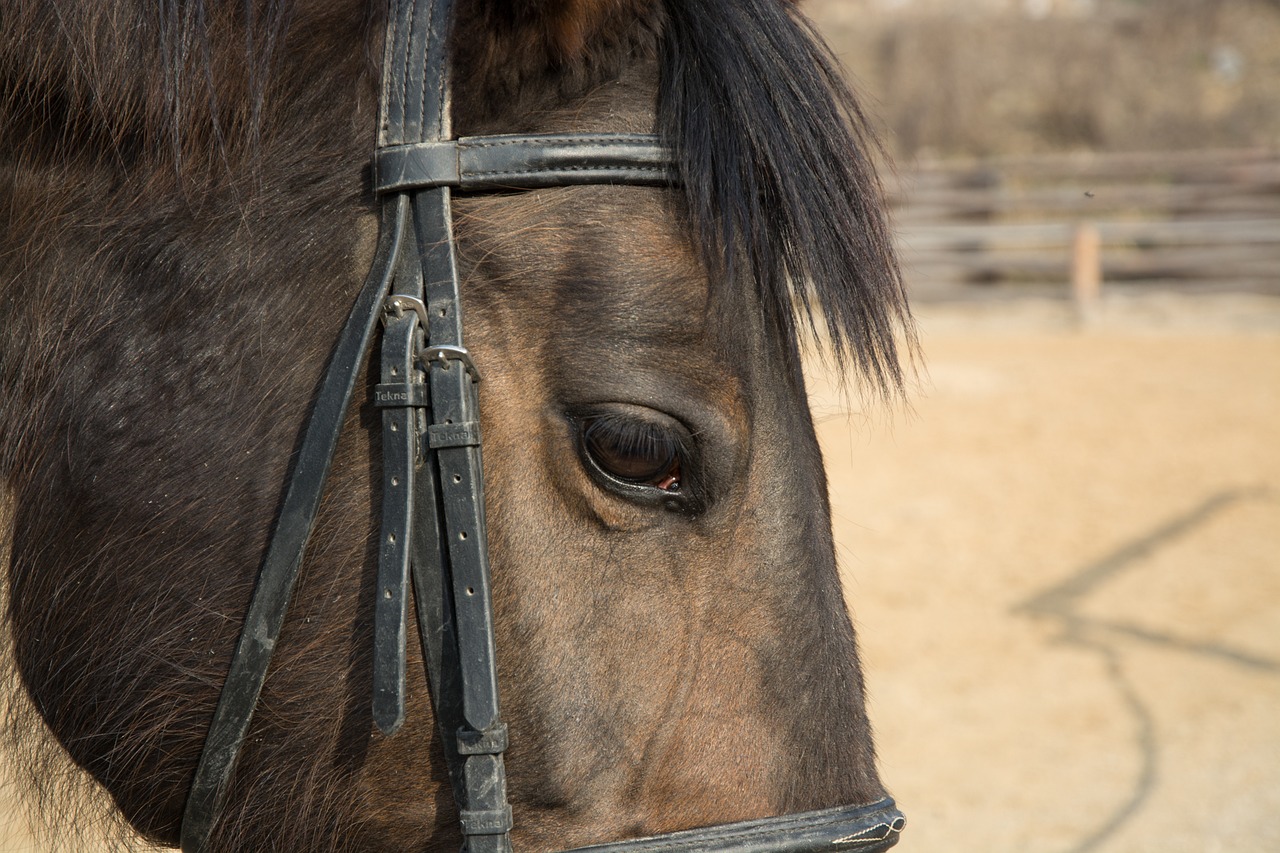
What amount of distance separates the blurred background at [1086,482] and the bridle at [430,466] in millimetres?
619

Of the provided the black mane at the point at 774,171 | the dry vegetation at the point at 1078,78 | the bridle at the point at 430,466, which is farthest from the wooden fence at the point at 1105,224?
Answer: the bridle at the point at 430,466

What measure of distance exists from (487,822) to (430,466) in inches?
17.5

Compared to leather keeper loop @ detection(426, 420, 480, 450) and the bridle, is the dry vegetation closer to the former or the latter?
the bridle

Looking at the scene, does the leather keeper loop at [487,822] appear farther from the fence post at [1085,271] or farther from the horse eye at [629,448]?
the fence post at [1085,271]

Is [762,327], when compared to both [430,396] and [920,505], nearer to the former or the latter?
[430,396]

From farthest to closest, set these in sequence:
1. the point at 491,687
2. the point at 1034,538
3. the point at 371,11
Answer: the point at 1034,538
the point at 371,11
the point at 491,687

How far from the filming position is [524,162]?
1374 mm

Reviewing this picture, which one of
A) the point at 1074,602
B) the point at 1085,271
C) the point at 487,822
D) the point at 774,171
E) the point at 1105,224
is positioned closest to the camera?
the point at 487,822

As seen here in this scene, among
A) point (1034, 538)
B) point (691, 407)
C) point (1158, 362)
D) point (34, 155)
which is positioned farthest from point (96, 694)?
point (1158, 362)

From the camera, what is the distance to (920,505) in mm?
8305

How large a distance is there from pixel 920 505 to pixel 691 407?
728 centimetres

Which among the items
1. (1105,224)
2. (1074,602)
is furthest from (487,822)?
(1105,224)

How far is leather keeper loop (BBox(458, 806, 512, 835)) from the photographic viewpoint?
1.29 meters

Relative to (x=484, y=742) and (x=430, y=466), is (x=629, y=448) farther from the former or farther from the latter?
(x=484, y=742)
